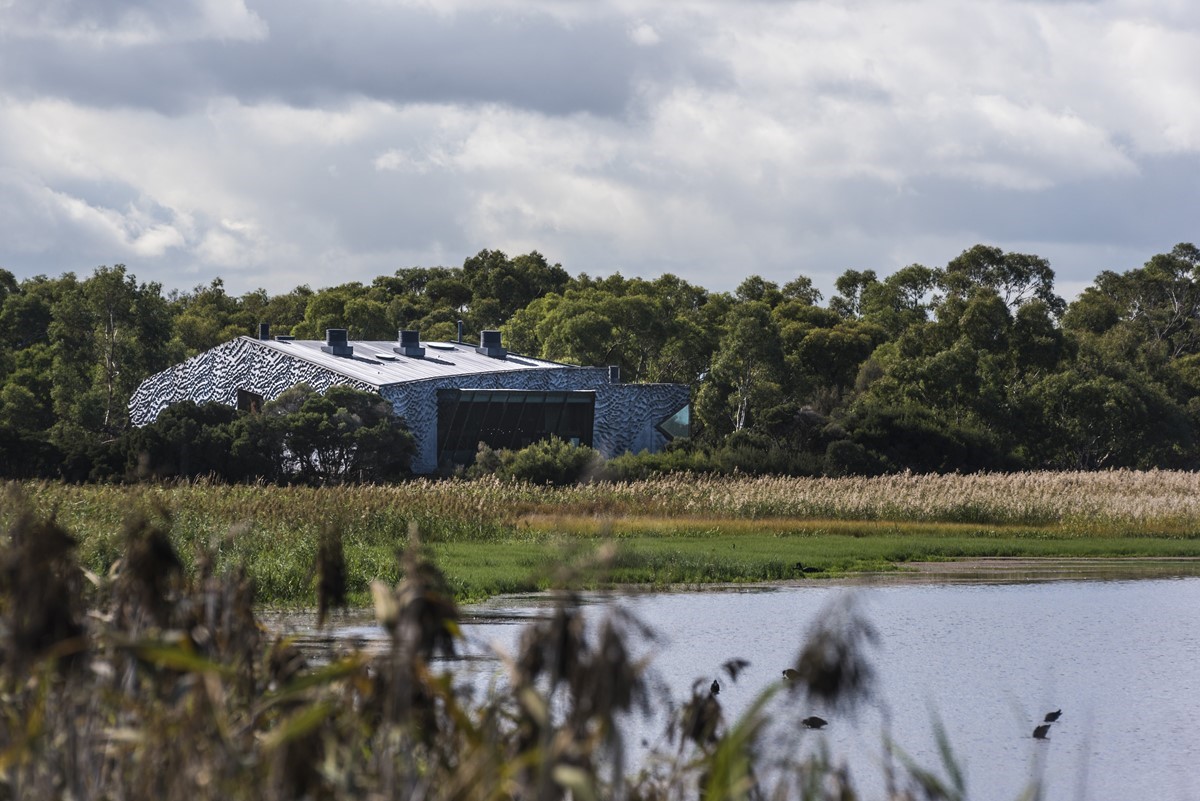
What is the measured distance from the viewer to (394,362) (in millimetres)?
60094

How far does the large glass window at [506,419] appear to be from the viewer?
185 ft

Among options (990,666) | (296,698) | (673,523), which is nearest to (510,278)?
(673,523)

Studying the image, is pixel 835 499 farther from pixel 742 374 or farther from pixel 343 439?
pixel 742 374

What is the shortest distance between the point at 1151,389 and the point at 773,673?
5204cm

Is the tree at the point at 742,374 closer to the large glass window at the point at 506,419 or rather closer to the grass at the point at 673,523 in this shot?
the large glass window at the point at 506,419

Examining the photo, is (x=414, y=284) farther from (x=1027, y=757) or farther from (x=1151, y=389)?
(x=1027, y=757)

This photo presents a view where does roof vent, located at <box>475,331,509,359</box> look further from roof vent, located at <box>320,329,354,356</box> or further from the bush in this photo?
the bush

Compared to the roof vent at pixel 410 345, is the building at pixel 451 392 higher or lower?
lower

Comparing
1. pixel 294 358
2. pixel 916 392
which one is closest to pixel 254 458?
pixel 294 358

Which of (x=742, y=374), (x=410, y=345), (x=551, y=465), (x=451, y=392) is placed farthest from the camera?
(x=742, y=374)

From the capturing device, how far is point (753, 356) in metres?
67.1

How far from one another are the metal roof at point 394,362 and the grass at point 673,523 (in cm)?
1853

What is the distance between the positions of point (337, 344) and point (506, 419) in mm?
6971

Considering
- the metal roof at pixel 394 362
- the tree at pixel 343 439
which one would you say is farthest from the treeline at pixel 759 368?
the metal roof at pixel 394 362
